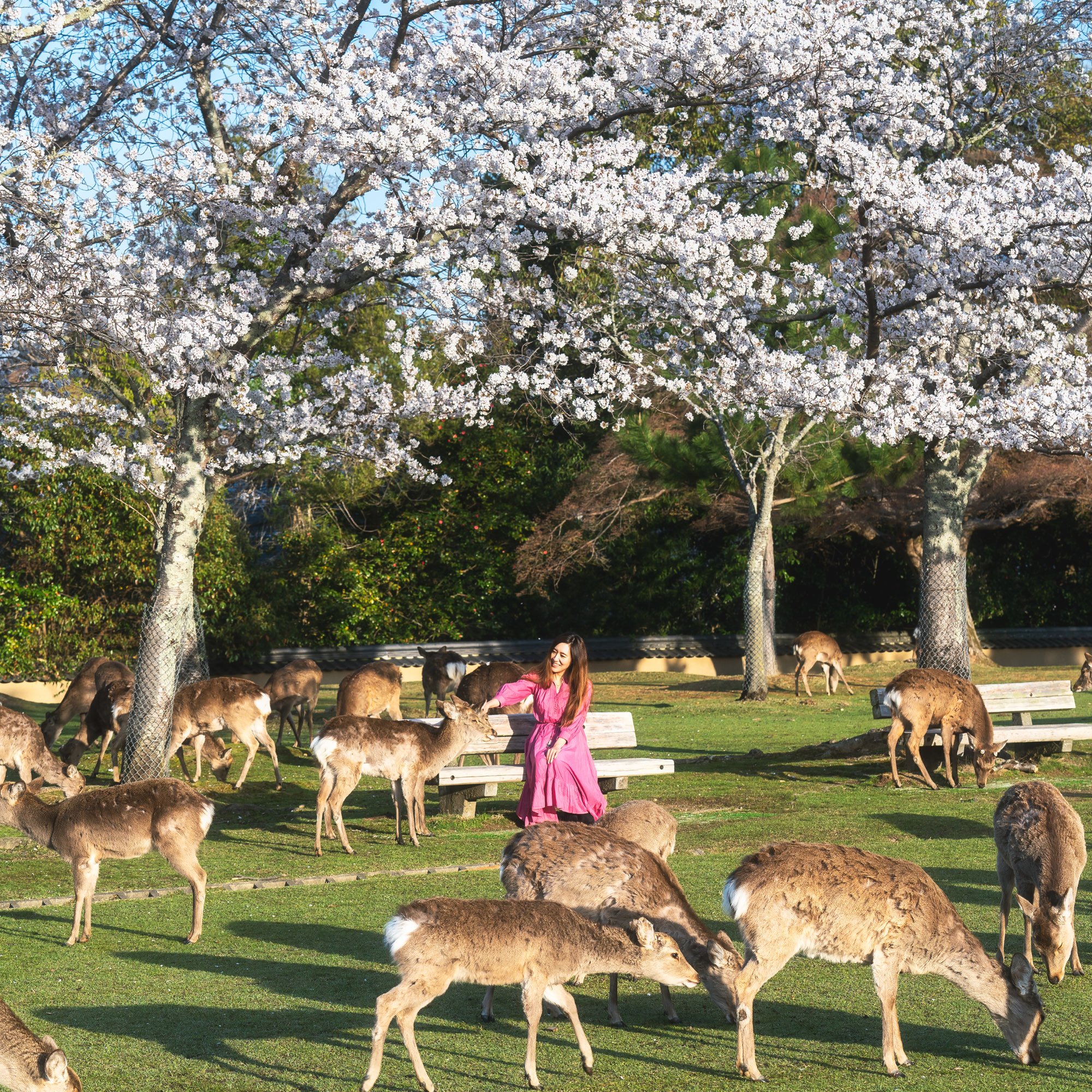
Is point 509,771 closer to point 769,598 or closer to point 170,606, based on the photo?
point 170,606

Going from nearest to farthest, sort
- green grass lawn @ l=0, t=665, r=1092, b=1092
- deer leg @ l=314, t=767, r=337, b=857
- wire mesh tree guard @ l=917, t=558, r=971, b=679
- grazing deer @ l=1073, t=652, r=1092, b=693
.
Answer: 1. green grass lawn @ l=0, t=665, r=1092, b=1092
2. deer leg @ l=314, t=767, r=337, b=857
3. wire mesh tree guard @ l=917, t=558, r=971, b=679
4. grazing deer @ l=1073, t=652, r=1092, b=693

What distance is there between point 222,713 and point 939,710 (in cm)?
695

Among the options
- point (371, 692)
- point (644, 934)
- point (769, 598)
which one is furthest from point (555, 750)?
point (769, 598)

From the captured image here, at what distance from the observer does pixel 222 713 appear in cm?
1263

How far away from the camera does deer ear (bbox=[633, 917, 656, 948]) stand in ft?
17.4

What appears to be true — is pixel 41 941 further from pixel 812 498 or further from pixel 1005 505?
pixel 1005 505

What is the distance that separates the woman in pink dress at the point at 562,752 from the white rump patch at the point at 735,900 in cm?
230

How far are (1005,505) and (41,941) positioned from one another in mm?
23649

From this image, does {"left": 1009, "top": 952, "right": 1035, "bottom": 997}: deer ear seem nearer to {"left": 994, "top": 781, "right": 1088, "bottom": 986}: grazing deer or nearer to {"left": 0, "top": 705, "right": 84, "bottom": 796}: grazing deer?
{"left": 994, "top": 781, "right": 1088, "bottom": 986}: grazing deer

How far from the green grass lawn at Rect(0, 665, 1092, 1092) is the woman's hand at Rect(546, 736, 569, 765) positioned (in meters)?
1.09

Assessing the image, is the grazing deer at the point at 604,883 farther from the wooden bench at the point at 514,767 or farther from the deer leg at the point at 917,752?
the deer leg at the point at 917,752

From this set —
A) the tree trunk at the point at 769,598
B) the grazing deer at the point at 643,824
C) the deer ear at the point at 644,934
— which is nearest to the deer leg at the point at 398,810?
the grazing deer at the point at 643,824

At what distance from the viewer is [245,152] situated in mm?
12148

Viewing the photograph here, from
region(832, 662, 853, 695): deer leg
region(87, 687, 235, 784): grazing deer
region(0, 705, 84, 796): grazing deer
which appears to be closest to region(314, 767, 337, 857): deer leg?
region(0, 705, 84, 796): grazing deer
